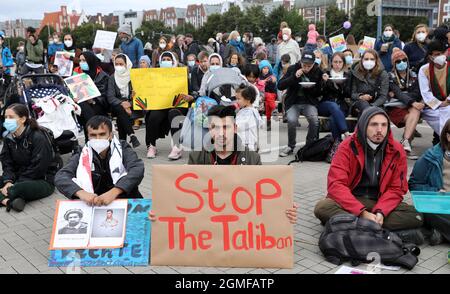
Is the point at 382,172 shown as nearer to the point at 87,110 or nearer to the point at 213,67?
the point at 213,67

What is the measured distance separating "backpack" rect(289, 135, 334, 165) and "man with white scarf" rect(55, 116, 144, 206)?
144 inches

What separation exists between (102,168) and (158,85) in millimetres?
3663

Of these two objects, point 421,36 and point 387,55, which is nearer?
point 421,36

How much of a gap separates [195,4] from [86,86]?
5706 inches

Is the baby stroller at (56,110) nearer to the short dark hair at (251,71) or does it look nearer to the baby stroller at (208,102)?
the baby stroller at (208,102)

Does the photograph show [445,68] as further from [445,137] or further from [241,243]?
[241,243]

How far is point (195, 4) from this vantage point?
146 meters

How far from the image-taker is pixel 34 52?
13.7 metres

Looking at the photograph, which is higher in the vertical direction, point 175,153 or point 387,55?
point 387,55

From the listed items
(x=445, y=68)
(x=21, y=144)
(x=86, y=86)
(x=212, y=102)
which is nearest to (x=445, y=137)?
(x=445, y=68)

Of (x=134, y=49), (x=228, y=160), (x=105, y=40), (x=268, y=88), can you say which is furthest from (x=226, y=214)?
(x=134, y=49)

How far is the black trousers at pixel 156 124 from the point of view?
26.2 ft

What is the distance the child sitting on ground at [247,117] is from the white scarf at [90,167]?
241 cm
